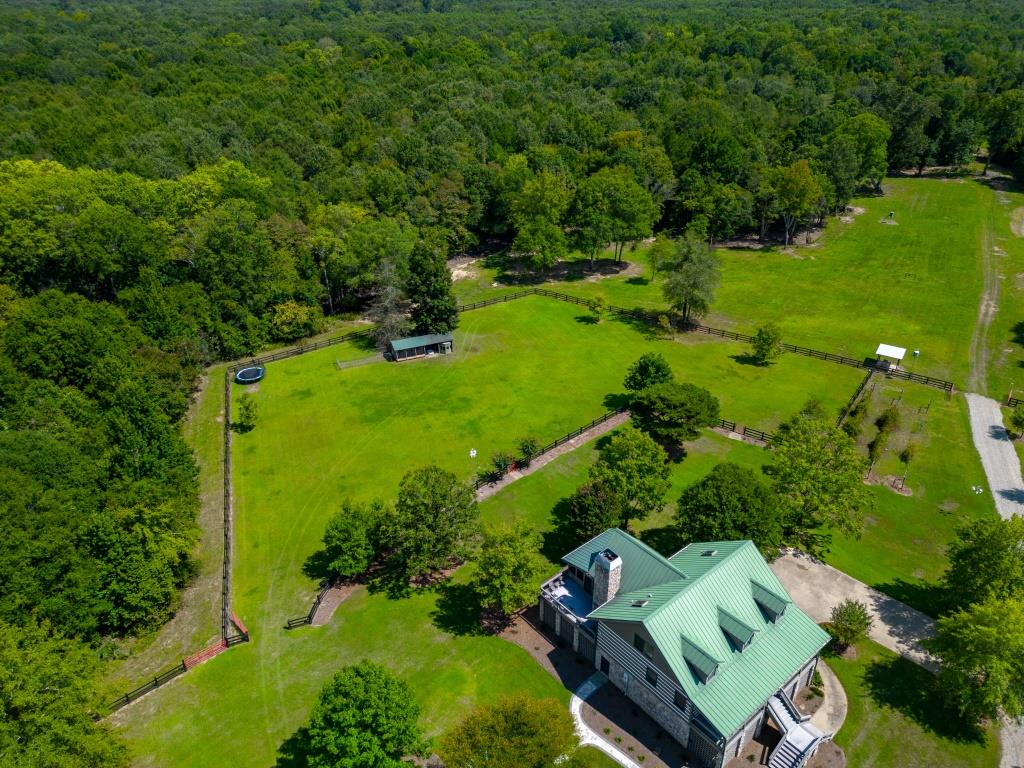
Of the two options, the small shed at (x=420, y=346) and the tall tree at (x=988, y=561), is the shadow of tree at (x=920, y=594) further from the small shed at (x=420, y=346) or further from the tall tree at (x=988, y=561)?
the small shed at (x=420, y=346)

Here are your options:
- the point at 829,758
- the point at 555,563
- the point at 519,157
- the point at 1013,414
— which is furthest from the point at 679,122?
the point at 829,758

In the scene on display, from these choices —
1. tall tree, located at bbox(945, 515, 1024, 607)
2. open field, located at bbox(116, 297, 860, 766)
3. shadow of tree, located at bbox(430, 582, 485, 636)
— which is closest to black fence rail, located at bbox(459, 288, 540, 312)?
open field, located at bbox(116, 297, 860, 766)

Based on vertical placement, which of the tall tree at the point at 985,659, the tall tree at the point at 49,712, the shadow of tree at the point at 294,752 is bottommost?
the shadow of tree at the point at 294,752

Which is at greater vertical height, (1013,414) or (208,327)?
(208,327)

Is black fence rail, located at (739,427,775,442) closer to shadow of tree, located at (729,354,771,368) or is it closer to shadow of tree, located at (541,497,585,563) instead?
shadow of tree, located at (729,354,771,368)

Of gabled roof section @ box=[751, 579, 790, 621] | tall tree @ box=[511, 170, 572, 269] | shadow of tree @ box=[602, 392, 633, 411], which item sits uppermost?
tall tree @ box=[511, 170, 572, 269]

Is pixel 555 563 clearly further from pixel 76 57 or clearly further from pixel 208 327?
pixel 76 57

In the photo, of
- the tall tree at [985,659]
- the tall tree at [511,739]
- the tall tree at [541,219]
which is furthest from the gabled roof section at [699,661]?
the tall tree at [541,219]
